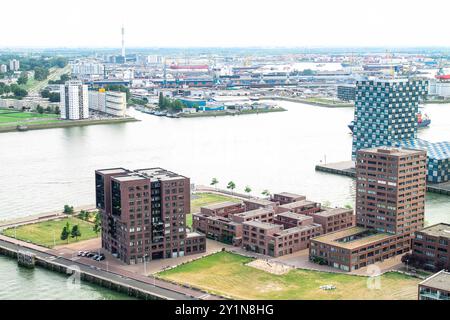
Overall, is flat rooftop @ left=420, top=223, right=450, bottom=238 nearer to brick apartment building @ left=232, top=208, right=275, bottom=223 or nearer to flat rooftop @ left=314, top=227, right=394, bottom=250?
flat rooftop @ left=314, top=227, right=394, bottom=250

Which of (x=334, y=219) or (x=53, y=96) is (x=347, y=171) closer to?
(x=334, y=219)

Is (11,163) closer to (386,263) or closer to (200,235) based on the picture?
(200,235)

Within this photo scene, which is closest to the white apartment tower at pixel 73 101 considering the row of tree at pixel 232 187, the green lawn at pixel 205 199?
the row of tree at pixel 232 187

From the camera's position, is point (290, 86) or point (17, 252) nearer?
point (17, 252)

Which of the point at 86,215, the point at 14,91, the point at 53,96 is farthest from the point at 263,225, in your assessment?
the point at 14,91

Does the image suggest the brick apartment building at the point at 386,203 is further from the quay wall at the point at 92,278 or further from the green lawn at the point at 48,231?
the green lawn at the point at 48,231
